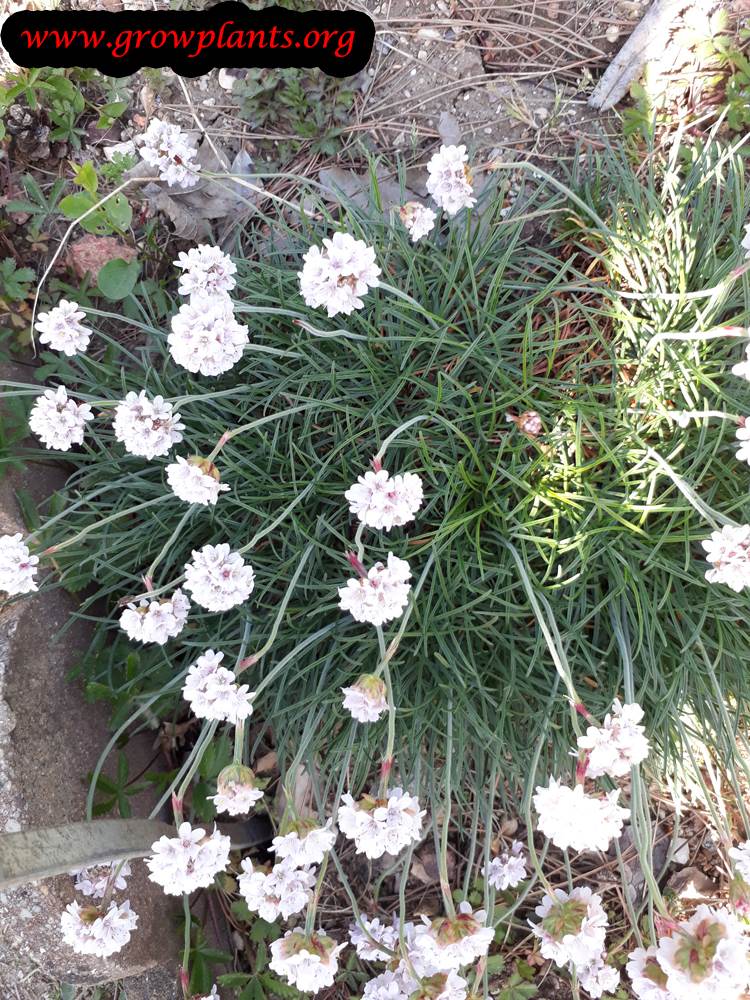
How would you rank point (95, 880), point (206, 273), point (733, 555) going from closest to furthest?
point (733, 555)
point (206, 273)
point (95, 880)

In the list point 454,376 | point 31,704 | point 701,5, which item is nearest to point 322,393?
point 454,376

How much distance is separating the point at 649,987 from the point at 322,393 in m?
1.86

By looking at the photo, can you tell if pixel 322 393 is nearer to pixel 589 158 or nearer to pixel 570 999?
pixel 589 158

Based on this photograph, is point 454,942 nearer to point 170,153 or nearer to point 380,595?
point 380,595

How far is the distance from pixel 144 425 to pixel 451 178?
104 cm

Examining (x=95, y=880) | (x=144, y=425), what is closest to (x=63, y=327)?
(x=144, y=425)

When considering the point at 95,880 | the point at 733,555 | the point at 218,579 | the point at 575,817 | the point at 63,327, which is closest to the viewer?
the point at 575,817

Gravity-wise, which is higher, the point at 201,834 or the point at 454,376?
the point at 454,376

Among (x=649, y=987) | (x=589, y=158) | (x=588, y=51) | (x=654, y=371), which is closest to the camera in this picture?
(x=649, y=987)

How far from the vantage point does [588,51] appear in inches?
118

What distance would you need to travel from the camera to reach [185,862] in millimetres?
1788

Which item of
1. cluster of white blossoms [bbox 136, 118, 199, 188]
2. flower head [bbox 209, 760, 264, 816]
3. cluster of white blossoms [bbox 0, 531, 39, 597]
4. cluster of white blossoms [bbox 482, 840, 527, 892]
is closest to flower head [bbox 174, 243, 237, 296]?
cluster of white blossoms [bbox 136, 118, 199, 188]

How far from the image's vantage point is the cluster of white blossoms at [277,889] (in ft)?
5.96

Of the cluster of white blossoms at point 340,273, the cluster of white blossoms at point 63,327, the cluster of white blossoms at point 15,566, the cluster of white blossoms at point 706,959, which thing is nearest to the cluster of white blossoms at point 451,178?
the cluster of white blossoms at point 340,273
